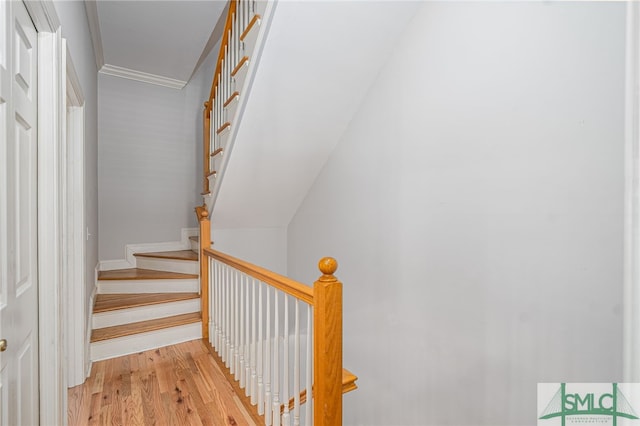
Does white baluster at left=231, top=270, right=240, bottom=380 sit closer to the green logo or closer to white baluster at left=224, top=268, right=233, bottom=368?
white baluster at left=224, top=268, right=233, bottom=368

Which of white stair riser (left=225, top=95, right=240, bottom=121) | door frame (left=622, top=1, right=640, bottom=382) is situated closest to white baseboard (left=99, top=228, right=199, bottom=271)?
white stair riser (left=225, top=95, right=240, bottom=121)

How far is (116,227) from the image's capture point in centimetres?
373

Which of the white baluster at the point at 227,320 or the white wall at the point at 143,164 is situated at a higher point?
the white wall at the point at 143,164

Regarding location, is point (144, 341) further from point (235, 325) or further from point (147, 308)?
point (235, 325)

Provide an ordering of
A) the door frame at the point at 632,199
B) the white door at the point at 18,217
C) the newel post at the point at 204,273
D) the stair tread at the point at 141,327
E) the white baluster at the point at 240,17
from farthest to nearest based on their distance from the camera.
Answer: the newel post at the point at 204,273, the stair tread at the point at 141,327, the white baluster at the point at 240,17, the white door at the point at 18,217, the door frame at the point at 632,199

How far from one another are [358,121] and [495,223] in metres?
1.28

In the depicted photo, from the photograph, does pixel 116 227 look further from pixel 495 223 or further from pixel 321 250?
pixel 495 223

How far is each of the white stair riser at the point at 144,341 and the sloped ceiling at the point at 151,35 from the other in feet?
8.55

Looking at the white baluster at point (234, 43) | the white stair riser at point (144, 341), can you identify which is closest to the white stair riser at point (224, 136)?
the white baluster at point (234, 43)

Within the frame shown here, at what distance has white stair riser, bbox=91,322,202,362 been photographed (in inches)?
96.3

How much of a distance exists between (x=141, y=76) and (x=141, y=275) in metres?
2.31

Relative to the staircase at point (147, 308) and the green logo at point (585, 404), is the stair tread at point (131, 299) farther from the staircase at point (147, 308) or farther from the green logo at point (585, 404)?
the green logo at point (585, 404)

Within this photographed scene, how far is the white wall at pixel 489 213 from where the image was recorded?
127cm

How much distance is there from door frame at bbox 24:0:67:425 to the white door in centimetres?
3
